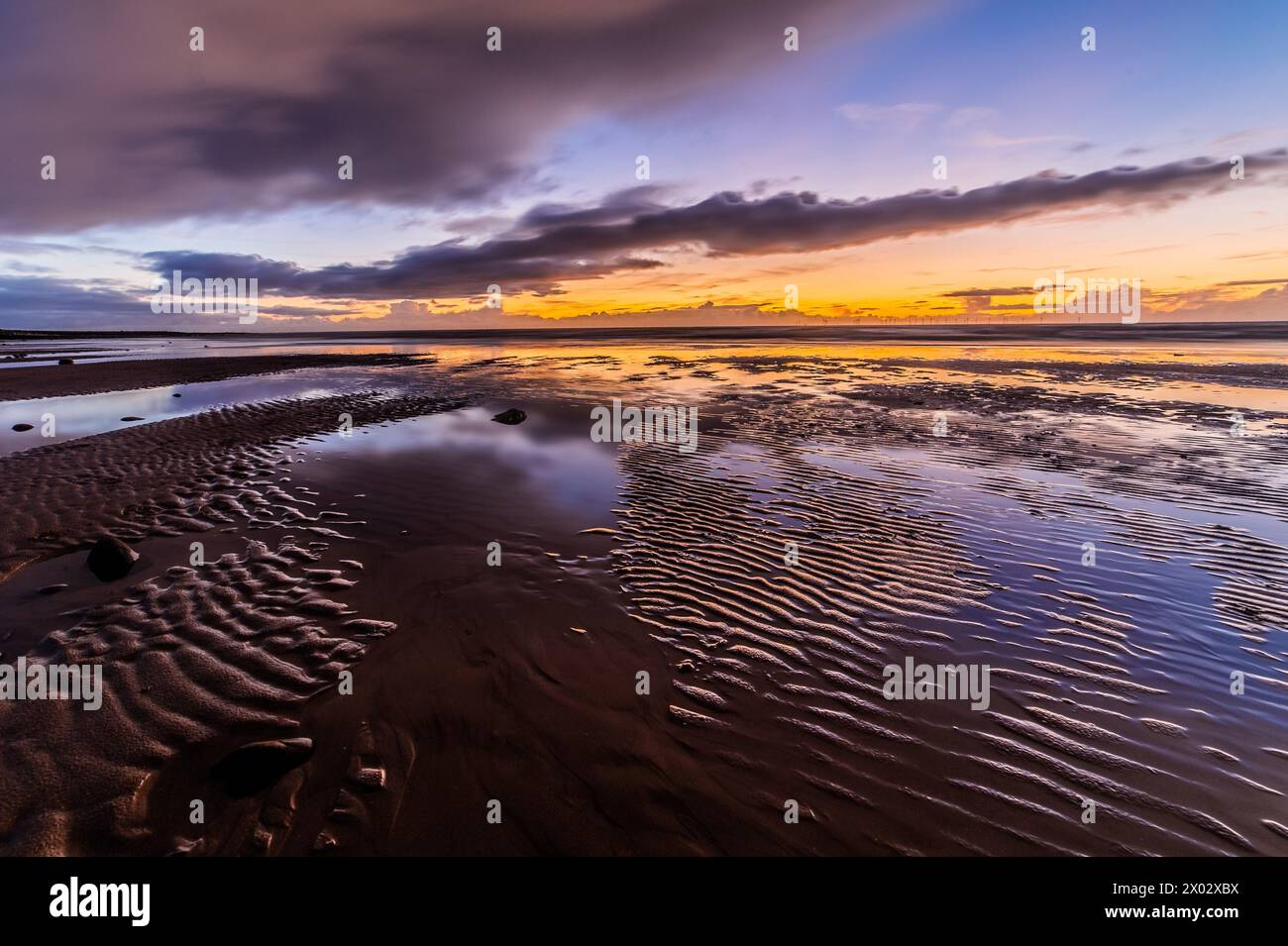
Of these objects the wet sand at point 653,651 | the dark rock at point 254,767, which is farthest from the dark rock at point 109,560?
the dark rock at point 254,767

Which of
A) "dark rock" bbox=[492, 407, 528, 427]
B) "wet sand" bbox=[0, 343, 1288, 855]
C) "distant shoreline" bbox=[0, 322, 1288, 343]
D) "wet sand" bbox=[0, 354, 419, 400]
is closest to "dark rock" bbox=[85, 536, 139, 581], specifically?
"wet sand" bbox=[0, 343, 1288, 855]

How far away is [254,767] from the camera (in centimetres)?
415

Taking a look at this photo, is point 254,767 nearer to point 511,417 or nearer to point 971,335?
point 511,417

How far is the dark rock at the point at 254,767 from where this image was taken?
13.3ft

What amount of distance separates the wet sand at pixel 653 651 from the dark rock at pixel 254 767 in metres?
0.04

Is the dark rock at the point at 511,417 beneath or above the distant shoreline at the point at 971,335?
beneath

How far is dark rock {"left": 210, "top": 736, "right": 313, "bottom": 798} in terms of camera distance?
405 cm

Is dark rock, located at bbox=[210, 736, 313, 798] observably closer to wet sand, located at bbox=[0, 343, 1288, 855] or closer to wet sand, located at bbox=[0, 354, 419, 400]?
wet sand, located at bbox=[0, 343, 1288, 855]

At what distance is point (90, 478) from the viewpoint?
12.1m

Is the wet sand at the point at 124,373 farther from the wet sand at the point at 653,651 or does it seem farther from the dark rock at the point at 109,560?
the dark rock at the point at 109,560

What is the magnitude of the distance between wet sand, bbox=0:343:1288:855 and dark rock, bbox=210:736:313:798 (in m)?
0.04
